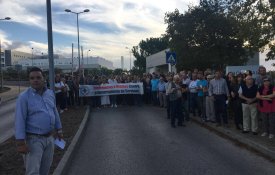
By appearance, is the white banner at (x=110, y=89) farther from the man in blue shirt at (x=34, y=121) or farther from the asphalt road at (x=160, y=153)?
the man in blue shirt at (x=34, y=121)

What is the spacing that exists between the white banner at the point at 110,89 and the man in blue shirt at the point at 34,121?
19.2 m

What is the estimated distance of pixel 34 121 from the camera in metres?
5.65

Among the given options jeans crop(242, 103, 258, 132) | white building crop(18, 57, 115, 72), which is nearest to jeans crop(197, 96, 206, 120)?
jeans crop(242, 103, 258, 132)

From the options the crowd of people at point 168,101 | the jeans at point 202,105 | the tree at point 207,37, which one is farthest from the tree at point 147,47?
the jeans at point 202,105

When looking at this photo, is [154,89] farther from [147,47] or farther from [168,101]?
[147,47]

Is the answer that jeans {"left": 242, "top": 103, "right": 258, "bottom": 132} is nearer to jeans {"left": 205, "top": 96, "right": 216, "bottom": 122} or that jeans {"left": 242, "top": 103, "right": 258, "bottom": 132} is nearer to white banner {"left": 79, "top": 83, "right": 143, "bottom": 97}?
jeans {"left": 205, "top": 96, "right": 216, "bottom": 122}

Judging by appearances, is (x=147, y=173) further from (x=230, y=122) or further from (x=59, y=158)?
(x=230, y=122)

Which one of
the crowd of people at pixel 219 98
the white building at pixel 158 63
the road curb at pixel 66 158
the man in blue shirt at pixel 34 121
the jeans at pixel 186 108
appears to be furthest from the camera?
the white building at pixel 158 63

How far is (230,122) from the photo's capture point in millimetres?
15359

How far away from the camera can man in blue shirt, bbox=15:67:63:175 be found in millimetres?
5531

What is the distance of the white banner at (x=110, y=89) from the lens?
2495cm

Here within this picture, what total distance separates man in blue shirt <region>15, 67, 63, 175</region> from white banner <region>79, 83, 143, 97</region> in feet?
62.9

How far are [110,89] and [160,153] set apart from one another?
14678 millimetres

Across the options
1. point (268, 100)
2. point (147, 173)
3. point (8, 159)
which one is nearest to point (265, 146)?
point (268, 100)
